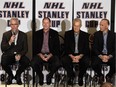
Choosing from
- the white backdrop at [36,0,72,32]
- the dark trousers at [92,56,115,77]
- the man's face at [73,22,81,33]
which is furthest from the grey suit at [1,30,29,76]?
the dark trousers at [92,56,115,77]

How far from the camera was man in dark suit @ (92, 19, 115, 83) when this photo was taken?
7289 mm

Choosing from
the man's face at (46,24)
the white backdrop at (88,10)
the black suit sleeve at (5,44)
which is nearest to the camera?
the black suit sleeve at (5,44)

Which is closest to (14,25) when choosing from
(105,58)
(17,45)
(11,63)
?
(17,45)

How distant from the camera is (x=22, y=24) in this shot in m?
7.95

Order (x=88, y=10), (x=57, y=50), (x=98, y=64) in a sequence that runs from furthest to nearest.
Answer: (x=88, y=10) → (x=57, y=50) → (x=98, y=64)

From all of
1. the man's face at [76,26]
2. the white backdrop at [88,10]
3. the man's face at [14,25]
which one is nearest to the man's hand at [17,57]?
the man's face at [14,25]

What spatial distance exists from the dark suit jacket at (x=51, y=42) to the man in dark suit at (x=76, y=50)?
167 mm

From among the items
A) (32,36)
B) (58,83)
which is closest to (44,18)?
(32,36)

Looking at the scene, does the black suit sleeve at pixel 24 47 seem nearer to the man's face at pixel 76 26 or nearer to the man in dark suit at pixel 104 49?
the man's face at pixel 76 26

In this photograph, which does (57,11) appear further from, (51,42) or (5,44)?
(5,44)

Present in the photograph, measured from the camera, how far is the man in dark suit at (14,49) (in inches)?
287

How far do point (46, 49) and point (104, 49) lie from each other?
107cm

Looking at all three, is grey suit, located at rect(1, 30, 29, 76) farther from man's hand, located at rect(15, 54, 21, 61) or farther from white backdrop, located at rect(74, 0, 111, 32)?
white backdrop, located at rect(74, 0, 111, 32)

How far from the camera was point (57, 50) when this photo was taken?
24.3ft
